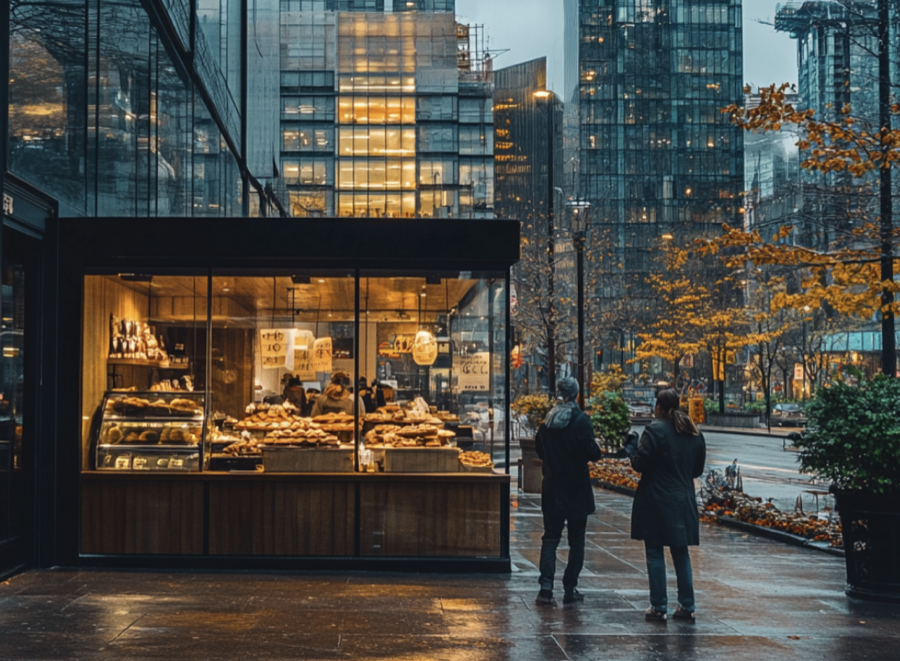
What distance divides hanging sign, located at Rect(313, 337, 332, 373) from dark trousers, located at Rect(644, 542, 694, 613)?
4.72 metres

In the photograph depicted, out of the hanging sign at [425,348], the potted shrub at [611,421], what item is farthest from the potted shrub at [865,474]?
the potted shrub at [611,421]

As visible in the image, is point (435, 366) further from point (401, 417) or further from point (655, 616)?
point (655, 616)

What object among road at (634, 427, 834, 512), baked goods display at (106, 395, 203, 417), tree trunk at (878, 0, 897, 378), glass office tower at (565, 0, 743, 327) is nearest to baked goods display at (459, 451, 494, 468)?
baked goods display at (106, 395, 203, 417)

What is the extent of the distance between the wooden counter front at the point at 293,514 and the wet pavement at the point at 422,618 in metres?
0.35

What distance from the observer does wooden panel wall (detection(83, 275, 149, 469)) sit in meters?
10.2

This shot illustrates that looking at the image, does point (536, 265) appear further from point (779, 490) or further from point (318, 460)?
point (318, 460)

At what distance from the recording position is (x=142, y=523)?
10.1 metres

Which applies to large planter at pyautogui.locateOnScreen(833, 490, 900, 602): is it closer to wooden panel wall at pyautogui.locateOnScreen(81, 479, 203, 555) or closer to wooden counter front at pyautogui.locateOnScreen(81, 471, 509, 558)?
wooden counter front at pyautogui.locateOnScreen(81, 471, 509, 558)

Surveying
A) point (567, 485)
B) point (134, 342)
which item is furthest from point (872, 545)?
point (134, 342)

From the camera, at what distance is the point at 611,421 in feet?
75.6

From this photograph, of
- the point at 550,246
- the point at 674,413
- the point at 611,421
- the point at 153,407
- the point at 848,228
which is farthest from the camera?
the point at 550,246

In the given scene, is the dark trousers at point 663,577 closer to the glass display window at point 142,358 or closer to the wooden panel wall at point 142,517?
the wooden panel wall at point 142,517

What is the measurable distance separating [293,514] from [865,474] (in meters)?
6.01

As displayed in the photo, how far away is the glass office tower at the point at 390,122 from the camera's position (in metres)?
90.4
